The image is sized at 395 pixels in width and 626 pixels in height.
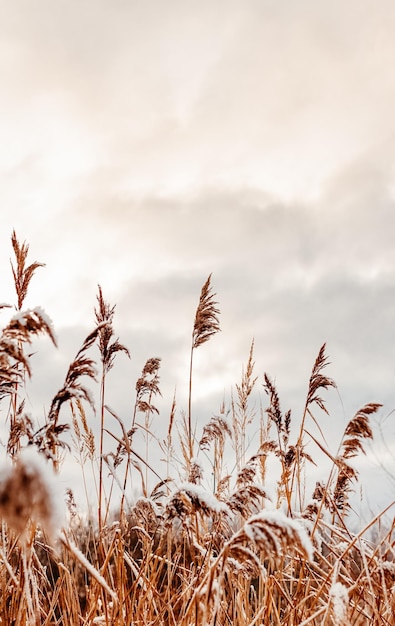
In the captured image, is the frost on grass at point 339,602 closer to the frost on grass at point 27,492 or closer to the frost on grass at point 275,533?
the frost on grass at point 275,533

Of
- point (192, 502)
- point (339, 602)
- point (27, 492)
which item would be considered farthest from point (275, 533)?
point (339, 602)

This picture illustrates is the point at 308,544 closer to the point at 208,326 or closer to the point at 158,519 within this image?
the point at 158,519

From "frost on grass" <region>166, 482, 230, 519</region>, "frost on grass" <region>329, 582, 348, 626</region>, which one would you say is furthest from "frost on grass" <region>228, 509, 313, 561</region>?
"frost on grass" <region>329, 582, 348, 626</region>

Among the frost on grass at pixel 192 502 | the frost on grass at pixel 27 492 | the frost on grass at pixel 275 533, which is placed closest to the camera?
the frost on grass at pixel 27 492

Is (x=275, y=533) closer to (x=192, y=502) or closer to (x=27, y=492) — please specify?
(x=192, y=502)

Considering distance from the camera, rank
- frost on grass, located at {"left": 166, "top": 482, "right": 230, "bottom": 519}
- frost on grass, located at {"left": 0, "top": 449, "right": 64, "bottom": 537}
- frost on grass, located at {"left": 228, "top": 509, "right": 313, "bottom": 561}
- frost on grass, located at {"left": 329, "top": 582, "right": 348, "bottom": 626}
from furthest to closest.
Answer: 1. frost on grass, located at {"left": 329, "top": 582, "right": 348, "bottom": 626}
2. frost on grass, located at {"left": 166, "top": 482, "right": 230, "bottom": 519}
3. frost on grass, located at {"left": 228, "top": 509, "right": 313, "bottom": 561}
4. frost on grass, located at {"left": 0, "top": 449, "right": 64, "bottom": 537}

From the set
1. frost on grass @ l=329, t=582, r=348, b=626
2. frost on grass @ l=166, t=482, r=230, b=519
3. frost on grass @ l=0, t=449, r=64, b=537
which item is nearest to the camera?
frost on grass @ l=0, t=449, r=64, b=537

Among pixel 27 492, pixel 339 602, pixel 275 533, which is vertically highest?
pixel 27 492

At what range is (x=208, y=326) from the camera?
417cm

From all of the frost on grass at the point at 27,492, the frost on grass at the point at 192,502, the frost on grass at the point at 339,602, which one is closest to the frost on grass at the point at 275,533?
the frost on grass at the point at 192,502

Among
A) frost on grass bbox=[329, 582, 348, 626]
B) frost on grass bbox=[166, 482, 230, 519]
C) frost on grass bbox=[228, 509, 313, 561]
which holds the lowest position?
frost on grass bbox=[329, 582, 348, 626]

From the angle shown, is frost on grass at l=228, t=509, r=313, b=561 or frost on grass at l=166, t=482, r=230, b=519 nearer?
frost on grass at l=228, t=509, r=313, b=561

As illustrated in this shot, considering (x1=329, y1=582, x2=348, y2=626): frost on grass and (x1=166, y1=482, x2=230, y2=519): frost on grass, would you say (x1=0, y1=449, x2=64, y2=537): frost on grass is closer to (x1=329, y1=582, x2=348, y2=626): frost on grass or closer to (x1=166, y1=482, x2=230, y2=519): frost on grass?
(x1=166, y1=482, x2=230, y2=519): frost on grass

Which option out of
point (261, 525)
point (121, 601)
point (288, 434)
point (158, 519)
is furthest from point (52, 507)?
point (288, 434)
